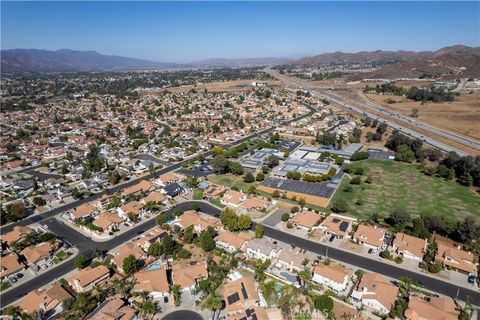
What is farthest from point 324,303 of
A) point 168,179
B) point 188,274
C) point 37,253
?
point 168,179

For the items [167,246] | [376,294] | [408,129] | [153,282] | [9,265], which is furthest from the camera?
[408,129]

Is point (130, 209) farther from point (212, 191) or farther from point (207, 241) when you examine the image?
point (207, 241)

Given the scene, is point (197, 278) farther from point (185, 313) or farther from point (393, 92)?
point (393, 92)

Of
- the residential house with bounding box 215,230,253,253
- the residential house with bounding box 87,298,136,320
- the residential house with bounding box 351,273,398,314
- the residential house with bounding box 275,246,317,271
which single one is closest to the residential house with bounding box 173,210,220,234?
the residential house with bounding box 215,230,253,253

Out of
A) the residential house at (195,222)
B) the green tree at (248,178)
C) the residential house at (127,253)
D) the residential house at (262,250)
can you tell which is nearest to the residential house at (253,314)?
the residential house at (262,250)

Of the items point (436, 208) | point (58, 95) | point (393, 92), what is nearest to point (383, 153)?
point (436, 208)
